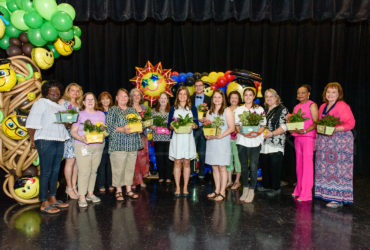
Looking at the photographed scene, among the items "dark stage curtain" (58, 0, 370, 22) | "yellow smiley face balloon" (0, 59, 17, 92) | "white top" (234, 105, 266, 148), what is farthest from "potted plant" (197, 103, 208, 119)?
"yellow smiley face balloon" (0, 59, 17, 92)

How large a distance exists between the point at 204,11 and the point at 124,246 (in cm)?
444

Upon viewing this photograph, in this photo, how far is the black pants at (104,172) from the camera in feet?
15.1

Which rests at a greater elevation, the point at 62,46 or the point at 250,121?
the point at 62,46

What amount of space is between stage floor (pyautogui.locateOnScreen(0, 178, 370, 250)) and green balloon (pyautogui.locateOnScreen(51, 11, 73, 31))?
2.52 metres

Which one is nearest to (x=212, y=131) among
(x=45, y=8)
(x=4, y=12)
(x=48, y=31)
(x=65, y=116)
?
(x=65, y=116)

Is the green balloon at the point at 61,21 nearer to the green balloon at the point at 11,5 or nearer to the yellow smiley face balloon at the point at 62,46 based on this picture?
the yellow smiley face balloon at the point at 62,46

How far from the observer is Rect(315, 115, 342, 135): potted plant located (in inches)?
148

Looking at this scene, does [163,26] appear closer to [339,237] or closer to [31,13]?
[31,13]

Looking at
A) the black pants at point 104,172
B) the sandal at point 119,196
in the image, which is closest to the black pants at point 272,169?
the sandal at point 119,196

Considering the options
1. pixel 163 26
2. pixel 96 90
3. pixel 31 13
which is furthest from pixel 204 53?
pixel 31 13

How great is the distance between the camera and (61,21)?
3.96m

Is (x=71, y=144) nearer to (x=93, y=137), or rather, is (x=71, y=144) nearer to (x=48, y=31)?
(x=93, y=137)

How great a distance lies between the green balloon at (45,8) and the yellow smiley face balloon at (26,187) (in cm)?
234

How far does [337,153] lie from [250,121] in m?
1.34
